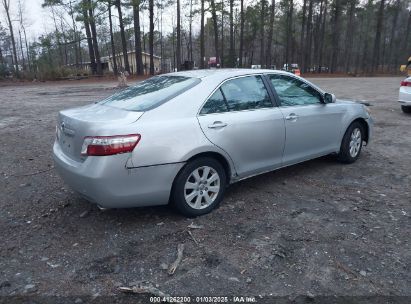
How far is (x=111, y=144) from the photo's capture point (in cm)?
334

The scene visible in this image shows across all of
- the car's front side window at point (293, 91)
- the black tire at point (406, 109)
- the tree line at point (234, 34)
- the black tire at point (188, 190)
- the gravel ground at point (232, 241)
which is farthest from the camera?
the tree line at point (234, 34)

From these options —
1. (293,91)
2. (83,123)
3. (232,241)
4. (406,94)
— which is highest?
(293,91)

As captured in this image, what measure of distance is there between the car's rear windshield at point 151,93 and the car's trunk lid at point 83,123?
0.56 ft

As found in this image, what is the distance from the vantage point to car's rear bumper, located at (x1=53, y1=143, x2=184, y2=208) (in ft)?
11.0

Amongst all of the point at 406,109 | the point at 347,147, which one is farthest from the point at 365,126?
the point at 406,109

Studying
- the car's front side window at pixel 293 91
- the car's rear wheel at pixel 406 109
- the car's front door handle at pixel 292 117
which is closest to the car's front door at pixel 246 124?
the car's front door handle at pixel 292 117

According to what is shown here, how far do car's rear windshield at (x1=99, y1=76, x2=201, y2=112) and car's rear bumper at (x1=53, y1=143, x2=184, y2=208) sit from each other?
0.67 m

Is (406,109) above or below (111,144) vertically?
below

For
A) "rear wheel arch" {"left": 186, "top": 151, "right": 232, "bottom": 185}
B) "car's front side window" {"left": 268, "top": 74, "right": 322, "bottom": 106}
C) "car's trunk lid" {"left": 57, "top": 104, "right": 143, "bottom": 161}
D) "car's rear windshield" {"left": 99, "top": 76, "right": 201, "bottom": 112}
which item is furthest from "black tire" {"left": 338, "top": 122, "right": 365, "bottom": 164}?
"car's trunk lid" {"left": 57, "top": 104, "right": 143, "bottom": 161}

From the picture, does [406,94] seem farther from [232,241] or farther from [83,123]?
[83,123]

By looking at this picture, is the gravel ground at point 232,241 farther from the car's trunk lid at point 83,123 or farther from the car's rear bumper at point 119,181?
the car's trunk lid at point 83,123

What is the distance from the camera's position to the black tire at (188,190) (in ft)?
12.2

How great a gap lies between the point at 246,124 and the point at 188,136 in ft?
2.71

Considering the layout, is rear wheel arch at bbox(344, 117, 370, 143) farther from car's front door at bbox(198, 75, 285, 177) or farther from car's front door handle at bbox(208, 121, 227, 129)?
car's front door handle at bbox(208, 121, 227, 129)
